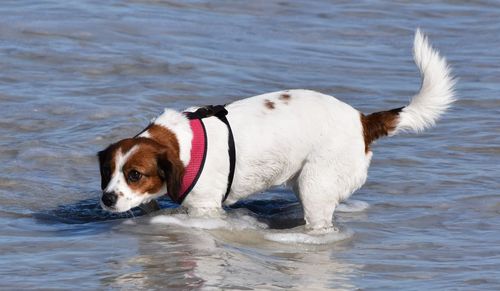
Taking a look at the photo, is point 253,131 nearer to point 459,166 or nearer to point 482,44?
point 459,166

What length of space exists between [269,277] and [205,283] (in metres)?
0.40

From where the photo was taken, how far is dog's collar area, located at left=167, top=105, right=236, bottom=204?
23.0ft

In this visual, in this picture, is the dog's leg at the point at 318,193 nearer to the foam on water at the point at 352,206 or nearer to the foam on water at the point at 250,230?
the foam on water at the point at 250,230

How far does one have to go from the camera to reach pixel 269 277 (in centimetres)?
628

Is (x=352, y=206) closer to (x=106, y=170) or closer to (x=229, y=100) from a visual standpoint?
(x=106, y=170)

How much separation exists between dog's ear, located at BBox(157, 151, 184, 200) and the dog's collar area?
5 centimetres

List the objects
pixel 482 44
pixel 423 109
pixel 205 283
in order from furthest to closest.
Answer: pixel 482 44 → pixel 423 109 → pixel 205 283

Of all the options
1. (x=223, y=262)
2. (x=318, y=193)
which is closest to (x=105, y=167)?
(x=223, y=262)

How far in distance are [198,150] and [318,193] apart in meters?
0.89

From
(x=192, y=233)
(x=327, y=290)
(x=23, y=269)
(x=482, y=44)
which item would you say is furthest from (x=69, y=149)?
(x=482, y=44)

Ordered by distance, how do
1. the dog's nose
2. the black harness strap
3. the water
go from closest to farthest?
the water < the dog's nose < the black harness strap

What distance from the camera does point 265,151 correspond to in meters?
7.28

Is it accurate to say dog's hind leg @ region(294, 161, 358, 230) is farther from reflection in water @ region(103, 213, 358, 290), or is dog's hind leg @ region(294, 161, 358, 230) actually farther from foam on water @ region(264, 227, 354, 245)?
reflection in water @ region(103, 213, 358, 290)

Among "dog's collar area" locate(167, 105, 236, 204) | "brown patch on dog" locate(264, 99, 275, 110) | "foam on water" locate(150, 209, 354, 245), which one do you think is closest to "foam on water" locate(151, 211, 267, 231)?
"foam on water" locate(150, 209, 354, 245)
